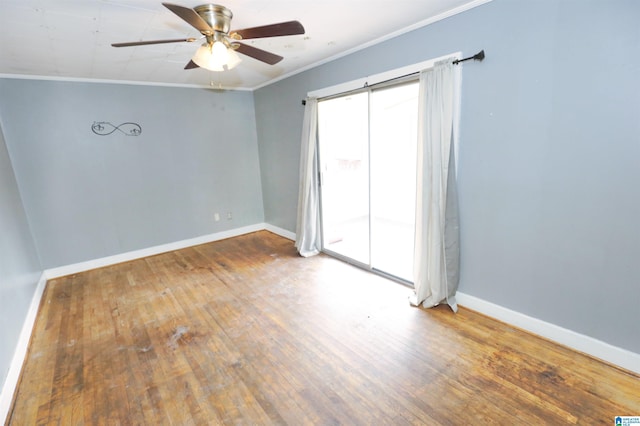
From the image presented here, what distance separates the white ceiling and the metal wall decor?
60 cm

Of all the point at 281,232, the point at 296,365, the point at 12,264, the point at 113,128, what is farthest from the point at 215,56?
the point at 281,232

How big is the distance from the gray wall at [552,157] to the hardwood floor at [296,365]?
409 mm

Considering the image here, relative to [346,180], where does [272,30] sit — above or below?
above

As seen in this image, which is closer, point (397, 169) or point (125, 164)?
point (125, 164)

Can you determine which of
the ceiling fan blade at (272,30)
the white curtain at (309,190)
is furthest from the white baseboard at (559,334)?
the ceiling fan blade at (272,30)

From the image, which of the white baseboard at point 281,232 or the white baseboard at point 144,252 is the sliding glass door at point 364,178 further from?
the white baseboard at point 144,252

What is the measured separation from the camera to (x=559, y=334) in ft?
7.11

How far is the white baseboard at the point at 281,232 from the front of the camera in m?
4.87

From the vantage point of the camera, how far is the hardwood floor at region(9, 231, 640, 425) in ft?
5.65

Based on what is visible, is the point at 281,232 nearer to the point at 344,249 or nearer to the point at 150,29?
the point at 344,249

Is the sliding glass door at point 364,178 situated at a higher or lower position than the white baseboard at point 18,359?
higher

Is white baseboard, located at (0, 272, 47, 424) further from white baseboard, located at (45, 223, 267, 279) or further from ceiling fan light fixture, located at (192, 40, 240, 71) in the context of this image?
ceiling fan light fixture, located at (192, 40, 240, 71)

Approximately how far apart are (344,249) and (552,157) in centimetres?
269

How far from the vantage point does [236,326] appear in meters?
2.61
